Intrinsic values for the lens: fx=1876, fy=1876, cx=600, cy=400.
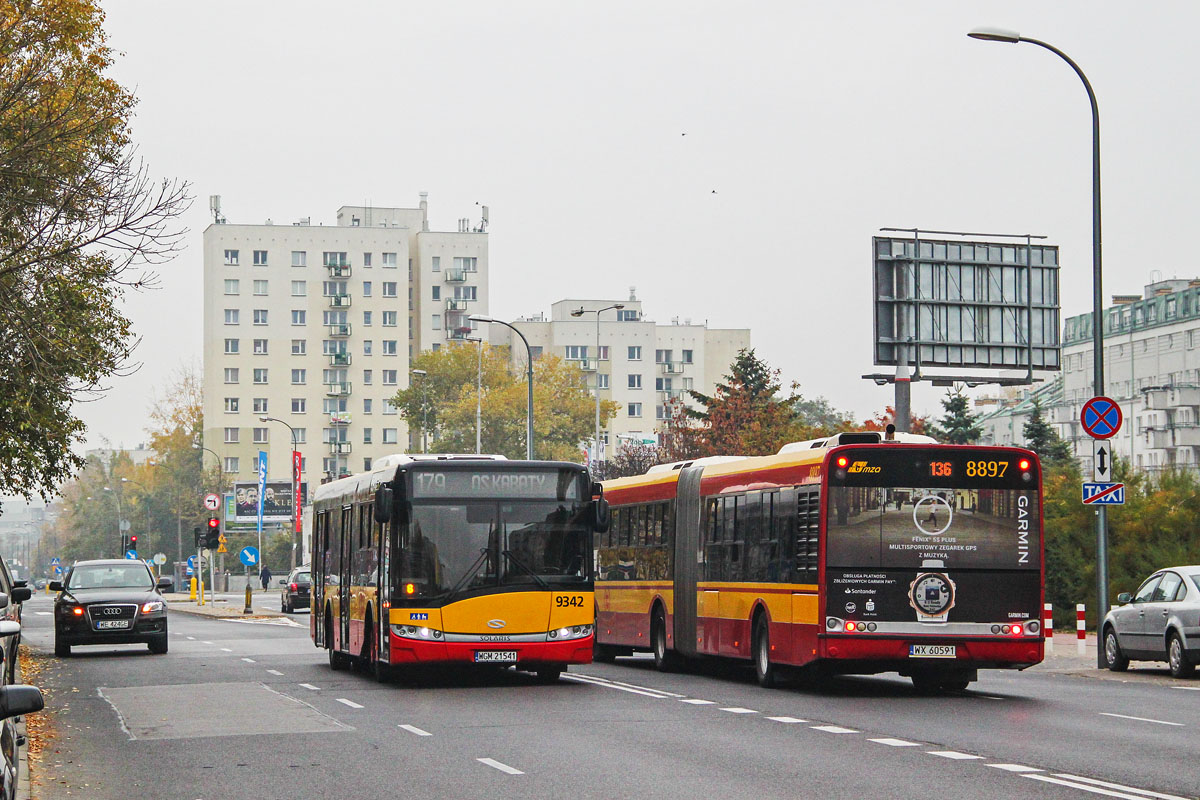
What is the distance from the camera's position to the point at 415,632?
2219 centimetres

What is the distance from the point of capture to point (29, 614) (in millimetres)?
73875

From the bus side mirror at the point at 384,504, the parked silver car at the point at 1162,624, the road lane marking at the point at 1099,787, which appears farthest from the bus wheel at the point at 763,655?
the road lane marking at the point at 1099,787

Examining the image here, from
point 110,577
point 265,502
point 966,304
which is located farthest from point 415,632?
point 265,502

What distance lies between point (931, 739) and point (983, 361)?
31.2 metres

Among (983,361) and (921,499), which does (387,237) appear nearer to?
(983,361)

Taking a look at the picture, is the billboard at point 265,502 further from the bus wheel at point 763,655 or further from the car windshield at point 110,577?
the bus wheel at point 763,655

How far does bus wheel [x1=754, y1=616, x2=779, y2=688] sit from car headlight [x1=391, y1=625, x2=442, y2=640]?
391cm

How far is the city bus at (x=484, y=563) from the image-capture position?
22.2 m

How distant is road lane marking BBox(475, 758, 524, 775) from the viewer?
13.3 meters

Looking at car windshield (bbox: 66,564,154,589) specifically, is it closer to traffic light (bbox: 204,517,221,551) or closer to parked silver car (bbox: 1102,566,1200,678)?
parked silver car (bbox: 1102,566,1200,678)

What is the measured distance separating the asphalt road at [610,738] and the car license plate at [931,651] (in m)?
0.50

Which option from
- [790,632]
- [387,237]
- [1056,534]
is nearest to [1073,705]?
[790,632]

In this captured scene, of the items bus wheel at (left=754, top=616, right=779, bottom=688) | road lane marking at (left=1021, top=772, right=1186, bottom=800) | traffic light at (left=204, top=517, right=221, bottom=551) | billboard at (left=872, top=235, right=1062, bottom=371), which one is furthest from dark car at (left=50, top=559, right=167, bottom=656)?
road lane marking at (left=1021, top=772, right=1186, bottom=800)

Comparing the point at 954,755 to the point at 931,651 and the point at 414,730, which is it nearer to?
the point at 414,730
